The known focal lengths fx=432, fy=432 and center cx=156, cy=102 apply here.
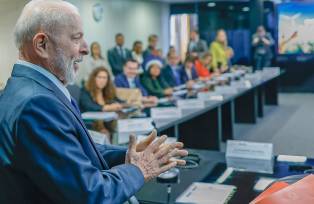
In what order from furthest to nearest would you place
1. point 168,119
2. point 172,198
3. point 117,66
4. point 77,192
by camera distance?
point 117,66
point 168,119
point 172,198
point 77,192

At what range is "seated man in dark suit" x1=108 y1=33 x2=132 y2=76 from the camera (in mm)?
8141

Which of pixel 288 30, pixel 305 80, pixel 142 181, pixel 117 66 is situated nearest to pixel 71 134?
pixel 142 181

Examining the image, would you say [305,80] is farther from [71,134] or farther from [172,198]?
[71,134]

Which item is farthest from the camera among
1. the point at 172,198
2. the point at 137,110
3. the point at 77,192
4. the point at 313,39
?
the point at 137,110

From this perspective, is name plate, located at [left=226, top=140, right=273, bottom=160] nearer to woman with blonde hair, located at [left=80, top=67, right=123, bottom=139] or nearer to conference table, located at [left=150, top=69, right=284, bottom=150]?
conference table, located at [left=150, top=69, right=284, bottom=150]

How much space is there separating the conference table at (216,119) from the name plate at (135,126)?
0.48 feet

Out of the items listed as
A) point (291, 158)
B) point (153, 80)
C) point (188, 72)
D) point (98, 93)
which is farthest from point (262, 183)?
point (188, 72)

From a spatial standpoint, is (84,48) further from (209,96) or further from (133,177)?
(209,96)

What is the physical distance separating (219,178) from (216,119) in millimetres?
2443

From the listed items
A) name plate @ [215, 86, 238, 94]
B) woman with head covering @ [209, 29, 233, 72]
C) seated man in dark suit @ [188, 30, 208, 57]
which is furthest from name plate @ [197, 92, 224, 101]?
seated man in dark suit @ [188, 30, 208, 57]

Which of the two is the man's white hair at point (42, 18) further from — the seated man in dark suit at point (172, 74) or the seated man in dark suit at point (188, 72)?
the seated man in dark suit at point (188, 72)

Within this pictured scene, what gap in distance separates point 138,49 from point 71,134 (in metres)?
7.63

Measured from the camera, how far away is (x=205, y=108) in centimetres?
367

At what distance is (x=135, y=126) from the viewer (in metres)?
2.59
